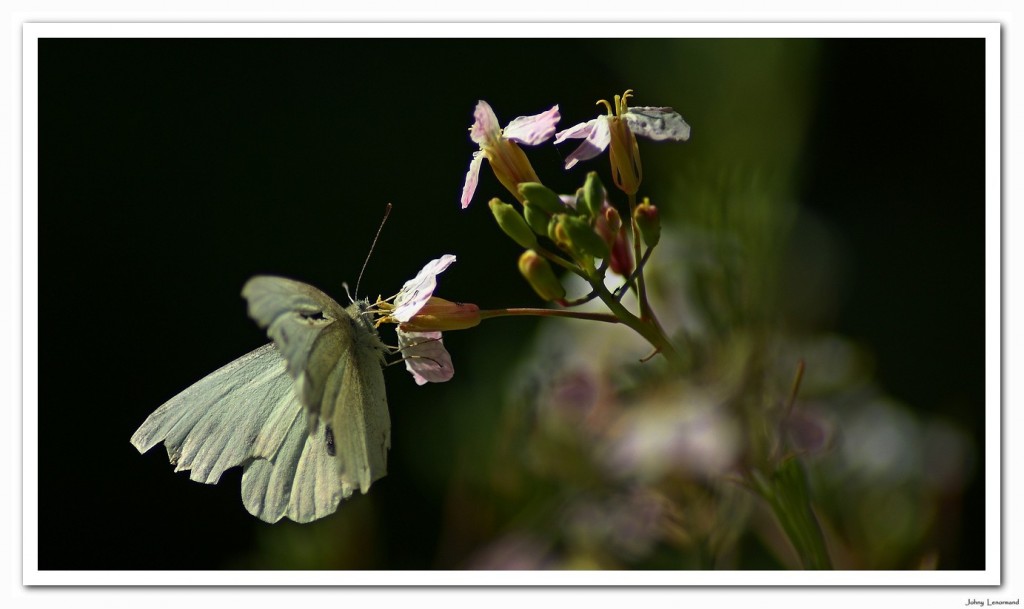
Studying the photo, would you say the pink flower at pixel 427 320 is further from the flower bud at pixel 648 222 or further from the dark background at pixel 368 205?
the dark background at pixel 368 205

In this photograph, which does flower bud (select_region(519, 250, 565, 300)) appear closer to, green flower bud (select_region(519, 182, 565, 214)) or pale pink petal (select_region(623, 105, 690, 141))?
green flower bud (select_region(519, 182, 565, 214))

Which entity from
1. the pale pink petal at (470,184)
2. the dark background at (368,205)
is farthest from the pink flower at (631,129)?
the dark background at (368,205)

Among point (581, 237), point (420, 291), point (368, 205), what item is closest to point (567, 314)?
point (581, 237)

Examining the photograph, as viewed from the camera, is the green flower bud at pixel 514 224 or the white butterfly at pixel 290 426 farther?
the white butterfly at pixel 290 426

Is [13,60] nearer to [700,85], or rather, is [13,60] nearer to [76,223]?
[76,223]

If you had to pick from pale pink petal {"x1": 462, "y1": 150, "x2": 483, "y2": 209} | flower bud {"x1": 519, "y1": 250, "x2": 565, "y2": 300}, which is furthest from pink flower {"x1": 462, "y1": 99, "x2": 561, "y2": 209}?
flower bud {"x1": 519, "y1": 250, "x2": 565, "y2": 300}

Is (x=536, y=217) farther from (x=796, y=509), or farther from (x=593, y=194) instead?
(x=796, y=509)
